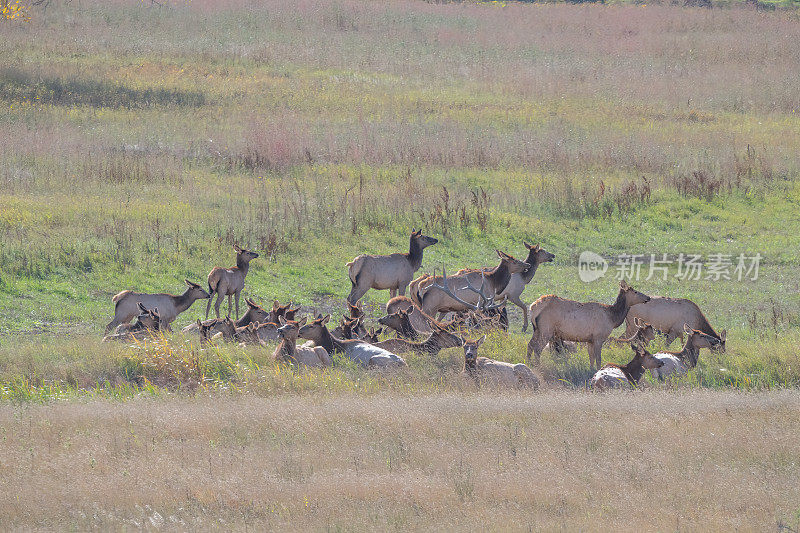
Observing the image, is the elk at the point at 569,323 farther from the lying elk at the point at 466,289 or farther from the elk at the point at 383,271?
the elk at the point at 383,271

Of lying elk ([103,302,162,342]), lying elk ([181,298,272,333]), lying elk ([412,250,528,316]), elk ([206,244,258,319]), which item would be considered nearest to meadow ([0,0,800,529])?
lying elk ([103,302,162,342])

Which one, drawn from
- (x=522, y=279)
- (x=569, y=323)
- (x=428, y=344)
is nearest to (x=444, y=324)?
(x=428, y=344)

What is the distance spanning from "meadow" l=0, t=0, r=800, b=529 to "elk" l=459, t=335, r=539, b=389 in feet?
1.01

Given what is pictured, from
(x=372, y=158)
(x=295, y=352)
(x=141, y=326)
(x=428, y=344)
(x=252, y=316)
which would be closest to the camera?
(x=295, y=352)

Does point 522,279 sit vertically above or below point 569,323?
below

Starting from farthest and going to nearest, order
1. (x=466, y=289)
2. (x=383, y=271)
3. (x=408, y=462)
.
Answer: (x=383, y=271)
(x=466, y=289)
(x=408, y=462)

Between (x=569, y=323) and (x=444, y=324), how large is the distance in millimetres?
1976

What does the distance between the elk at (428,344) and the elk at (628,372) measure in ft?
6.86

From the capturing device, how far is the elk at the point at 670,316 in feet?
46.9

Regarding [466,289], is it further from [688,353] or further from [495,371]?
[688,353]

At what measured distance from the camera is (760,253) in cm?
2147

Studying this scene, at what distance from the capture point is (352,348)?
43.6 feet

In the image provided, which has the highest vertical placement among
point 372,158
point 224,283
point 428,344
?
point 372,158

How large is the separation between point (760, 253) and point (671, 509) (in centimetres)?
1424
